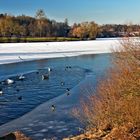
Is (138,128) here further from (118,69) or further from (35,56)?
(35,56)

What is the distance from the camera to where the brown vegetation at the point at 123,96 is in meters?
Result: 10.6

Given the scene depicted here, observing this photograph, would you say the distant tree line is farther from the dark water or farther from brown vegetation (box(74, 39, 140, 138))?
brown vegetation (box(74, 39, 140, 138))

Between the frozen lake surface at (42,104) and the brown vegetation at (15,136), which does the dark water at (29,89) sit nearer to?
the frozen lake surface at (42,104)

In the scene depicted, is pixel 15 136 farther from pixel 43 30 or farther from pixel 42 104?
pixel 43 30

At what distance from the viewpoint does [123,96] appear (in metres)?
11.1

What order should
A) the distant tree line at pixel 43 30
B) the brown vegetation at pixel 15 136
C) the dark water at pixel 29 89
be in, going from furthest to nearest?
the distant tree line at pixel 43 30
the dark water at pixel 29 89
the brown vegetation at pixel 15 136

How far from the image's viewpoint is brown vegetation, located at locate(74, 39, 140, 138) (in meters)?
10.6

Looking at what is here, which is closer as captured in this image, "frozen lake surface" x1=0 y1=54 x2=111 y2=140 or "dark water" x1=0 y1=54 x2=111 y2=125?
"frozen lake surface" x1=0 y1=54 x2=111 y2=140

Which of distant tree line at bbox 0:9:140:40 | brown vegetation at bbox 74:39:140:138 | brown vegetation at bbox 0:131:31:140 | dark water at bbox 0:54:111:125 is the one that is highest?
distant tree line at bbox 0:9:140:40

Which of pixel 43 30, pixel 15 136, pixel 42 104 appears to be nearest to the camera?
pixel 15 136

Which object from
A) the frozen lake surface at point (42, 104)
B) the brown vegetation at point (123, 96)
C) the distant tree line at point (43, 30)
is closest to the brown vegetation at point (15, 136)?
the frozen lake surface at point (42, 104)

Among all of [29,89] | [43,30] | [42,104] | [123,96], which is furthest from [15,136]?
[43,30]

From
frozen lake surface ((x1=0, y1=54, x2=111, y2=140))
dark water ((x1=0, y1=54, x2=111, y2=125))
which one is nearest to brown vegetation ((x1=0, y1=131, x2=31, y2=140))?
frozen lake surface ((x1=0, y1=54, x2=111, y2=140))

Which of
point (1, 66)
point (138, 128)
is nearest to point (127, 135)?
point (138, 128)
